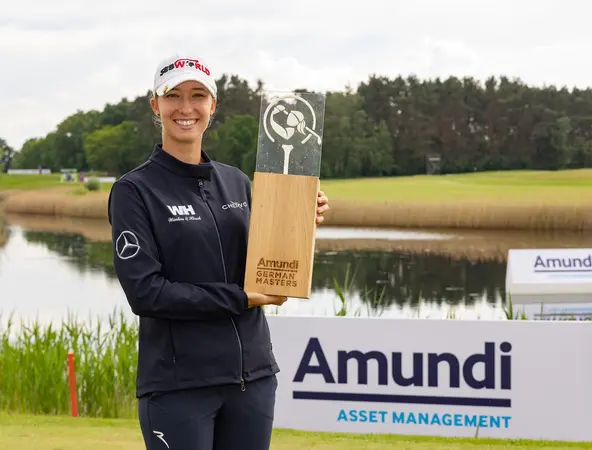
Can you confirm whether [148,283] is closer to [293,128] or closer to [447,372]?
[293,128]

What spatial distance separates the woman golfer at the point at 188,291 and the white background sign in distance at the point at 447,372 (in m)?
2.76

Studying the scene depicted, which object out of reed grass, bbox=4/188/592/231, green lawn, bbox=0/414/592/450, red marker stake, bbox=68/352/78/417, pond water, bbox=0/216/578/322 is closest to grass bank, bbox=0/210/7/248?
pond water, bbox=0/216/578/322

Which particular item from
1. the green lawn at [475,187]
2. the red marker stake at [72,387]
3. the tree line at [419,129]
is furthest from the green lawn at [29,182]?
the red marker stake at [72,387]

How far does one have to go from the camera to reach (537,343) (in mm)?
4562

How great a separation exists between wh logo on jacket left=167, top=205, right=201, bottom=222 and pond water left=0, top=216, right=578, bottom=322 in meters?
6.64

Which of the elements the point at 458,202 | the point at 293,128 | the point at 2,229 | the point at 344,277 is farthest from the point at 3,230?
the point at 293,128

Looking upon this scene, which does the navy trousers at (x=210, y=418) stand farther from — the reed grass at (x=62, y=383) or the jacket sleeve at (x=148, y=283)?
the reed grass at (x=62, y=383)

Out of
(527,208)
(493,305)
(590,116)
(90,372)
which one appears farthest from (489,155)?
(90,372)

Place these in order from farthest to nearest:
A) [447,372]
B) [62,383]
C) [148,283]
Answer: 1. [62,383]
2. [447,372]
3. [148,283]

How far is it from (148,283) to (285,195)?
14.3 inches

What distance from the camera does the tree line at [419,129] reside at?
43.7m

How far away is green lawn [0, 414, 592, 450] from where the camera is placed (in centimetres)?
421

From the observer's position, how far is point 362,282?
62.4 ft

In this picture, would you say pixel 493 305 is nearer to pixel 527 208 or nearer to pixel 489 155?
pixel 527 208
